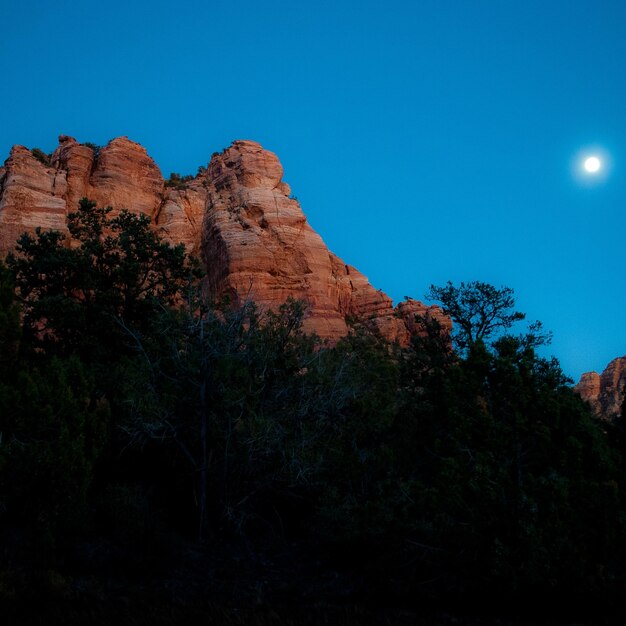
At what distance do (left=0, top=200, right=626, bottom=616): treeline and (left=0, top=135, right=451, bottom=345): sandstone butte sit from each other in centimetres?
3524

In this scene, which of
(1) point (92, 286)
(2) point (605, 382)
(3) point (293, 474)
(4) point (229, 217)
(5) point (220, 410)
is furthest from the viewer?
(2) point (605, 382)

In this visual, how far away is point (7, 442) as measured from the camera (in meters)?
13.0

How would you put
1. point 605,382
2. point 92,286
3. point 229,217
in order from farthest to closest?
point 605,382 < point 229,217 < point 92,286

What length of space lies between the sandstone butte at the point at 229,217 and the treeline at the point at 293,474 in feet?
116

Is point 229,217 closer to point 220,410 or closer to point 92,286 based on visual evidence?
point 92,286

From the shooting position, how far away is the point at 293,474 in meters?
14.2

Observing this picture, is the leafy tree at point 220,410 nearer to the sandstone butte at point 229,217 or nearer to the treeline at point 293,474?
the treeline at point 293,474

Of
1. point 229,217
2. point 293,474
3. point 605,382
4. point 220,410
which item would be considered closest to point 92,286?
point 220,410

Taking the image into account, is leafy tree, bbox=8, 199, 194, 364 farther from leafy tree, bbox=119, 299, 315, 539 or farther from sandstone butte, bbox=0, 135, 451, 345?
sandstone butte, bbox=0, 135, 451, 345

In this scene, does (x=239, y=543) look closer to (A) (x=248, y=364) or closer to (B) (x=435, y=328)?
(A) (x=248, y=364)

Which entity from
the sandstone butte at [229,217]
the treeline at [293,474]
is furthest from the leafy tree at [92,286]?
the sandstone butte at [229,217]

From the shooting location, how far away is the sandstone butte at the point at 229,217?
54.4 metres

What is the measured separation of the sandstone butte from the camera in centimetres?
5438

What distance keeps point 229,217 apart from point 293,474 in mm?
50114
